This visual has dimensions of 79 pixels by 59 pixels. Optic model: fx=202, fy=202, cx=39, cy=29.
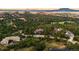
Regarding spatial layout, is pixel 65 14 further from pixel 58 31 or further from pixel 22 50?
pixel 22 50

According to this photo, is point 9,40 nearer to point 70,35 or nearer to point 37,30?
point 37,30

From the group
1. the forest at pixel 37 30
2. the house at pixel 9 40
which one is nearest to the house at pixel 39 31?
the forest at pixel 37 30

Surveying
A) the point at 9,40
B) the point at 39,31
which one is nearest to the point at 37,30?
the point at 39,31

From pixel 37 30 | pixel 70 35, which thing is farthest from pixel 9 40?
pixel 70 35

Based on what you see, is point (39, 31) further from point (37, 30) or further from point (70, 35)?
point (70, 35)

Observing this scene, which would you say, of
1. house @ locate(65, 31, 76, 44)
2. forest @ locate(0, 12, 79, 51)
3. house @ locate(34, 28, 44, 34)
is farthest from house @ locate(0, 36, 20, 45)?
house @ locate(65, 31, 76, 44)

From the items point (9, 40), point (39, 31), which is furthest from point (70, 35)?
point (9, 40)

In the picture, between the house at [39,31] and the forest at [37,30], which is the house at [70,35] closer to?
the forest at [37,30]

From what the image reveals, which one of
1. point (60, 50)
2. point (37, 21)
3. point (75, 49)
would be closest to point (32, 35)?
point (37, 21)

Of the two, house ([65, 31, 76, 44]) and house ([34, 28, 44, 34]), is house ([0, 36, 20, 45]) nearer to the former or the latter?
house ([34, 28, 44, 34])

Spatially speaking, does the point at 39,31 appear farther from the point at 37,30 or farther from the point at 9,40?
the point at 9,40
